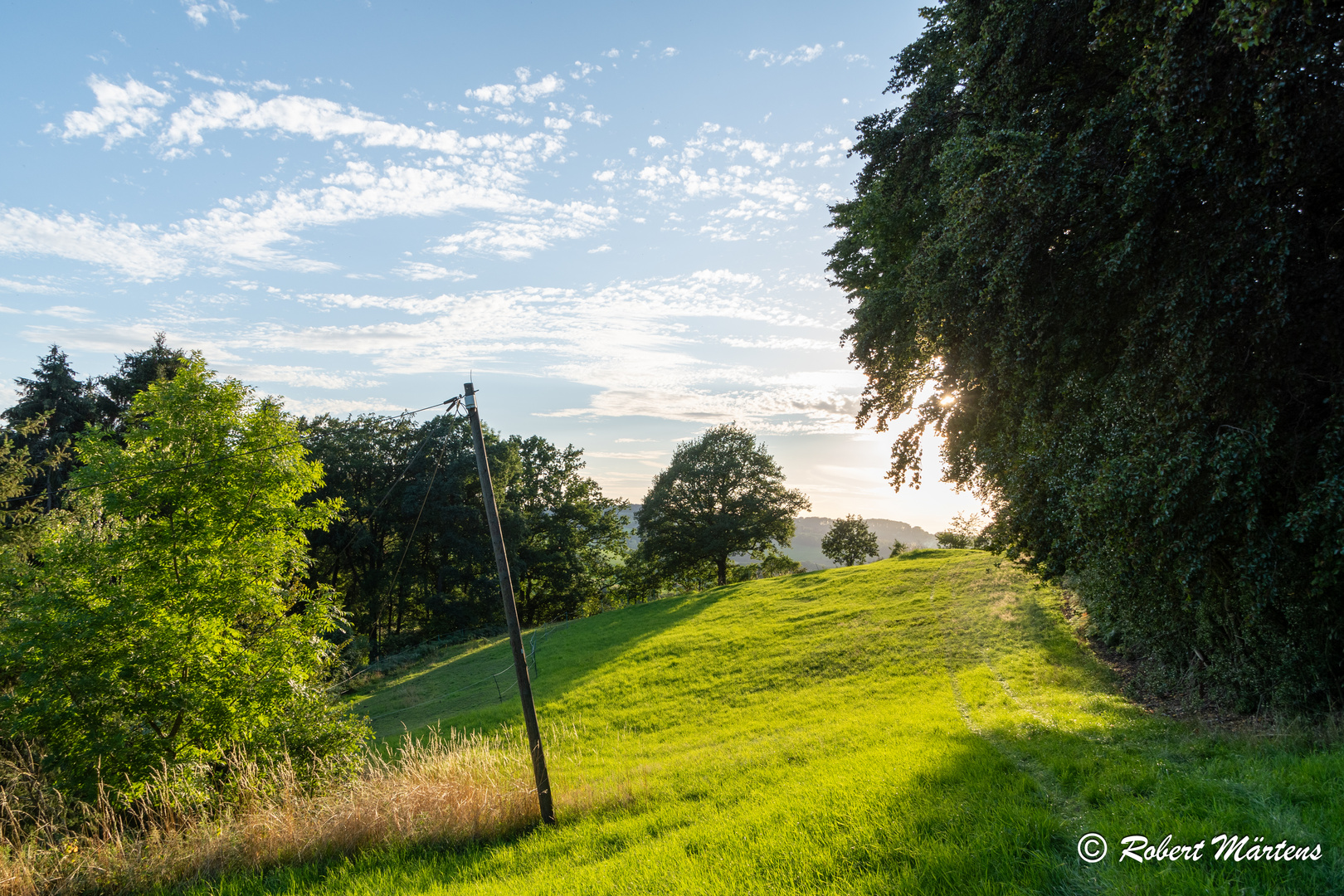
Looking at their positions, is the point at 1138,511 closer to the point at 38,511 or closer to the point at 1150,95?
the point at 1150,95

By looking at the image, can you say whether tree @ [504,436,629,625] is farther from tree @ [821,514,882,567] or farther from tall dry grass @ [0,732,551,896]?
tall dry grass @ [0,732,551,896]

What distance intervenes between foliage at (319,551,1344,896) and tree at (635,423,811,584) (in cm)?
2876

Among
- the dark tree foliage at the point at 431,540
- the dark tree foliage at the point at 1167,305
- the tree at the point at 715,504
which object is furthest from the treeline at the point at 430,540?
the dark tree foliage at the point at 1167,305

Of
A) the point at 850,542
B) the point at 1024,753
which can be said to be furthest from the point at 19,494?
the point at 850,542

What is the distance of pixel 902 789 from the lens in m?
7.15

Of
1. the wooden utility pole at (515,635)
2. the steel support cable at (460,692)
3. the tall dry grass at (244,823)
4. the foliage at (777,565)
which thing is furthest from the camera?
the foliage at (777,565)

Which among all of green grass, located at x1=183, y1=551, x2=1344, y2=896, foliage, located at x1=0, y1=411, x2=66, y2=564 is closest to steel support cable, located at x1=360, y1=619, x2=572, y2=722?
green grass, located at x1=183, y1=551, x2=1344, y2=896

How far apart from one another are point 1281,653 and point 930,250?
823cm

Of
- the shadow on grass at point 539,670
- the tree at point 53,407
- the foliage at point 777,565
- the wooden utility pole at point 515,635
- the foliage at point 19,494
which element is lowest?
the foliage at point 777,565

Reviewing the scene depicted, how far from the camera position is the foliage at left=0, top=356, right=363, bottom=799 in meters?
10.1

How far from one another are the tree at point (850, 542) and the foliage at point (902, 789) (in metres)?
35.8

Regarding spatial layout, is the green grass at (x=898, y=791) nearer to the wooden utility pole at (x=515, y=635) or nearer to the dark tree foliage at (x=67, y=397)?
the wooden utility pole at (x=515, y=635)

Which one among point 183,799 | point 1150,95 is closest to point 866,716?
point 1150,95

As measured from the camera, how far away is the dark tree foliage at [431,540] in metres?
44.1
